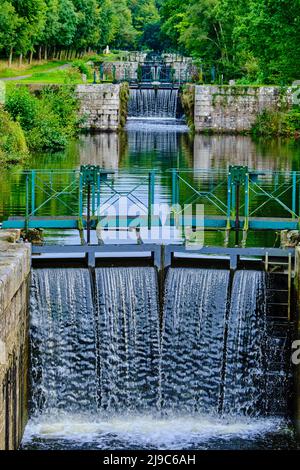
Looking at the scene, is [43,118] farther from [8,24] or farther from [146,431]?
[146,431]

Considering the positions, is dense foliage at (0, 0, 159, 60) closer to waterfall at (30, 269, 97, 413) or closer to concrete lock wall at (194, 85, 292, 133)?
concrete lock wall at (194, 85, 292, 133)

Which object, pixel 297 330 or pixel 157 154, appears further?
pixel 157 154

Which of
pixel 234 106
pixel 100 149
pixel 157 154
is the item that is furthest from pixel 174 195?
pixel 234 106

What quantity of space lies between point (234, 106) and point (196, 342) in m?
38.3

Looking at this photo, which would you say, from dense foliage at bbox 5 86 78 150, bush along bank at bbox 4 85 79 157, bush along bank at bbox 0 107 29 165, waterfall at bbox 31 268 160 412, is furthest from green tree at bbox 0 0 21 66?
waterfall at bbox 31 268 160 412

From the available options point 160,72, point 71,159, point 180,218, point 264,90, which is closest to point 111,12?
point 160,72

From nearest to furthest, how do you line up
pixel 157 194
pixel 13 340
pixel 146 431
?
1. pixel 13 340
2. pixel 146 431
3. pixel 157 194

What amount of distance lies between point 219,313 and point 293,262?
1.48 meters

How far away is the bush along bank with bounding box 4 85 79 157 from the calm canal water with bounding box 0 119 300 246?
0.86m

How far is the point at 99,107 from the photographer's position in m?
54.3

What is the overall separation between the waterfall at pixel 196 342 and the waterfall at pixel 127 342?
0.76ft

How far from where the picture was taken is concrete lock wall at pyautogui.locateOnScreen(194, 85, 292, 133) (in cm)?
5438

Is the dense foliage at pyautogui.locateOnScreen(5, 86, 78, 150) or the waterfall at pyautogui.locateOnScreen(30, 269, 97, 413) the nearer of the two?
the waterfall at pyautogui.locateOnScreen(30, 269, 97, 413)
